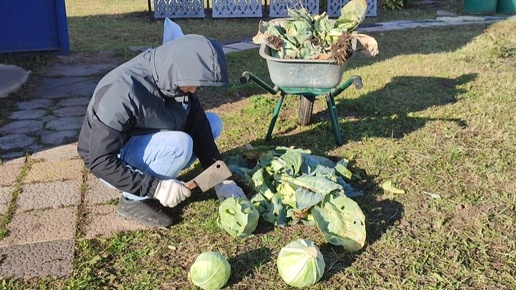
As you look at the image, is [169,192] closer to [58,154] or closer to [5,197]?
[5,197]

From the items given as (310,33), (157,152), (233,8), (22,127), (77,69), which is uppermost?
(310,33)

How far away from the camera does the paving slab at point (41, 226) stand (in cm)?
319

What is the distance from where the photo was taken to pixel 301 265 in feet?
8.79

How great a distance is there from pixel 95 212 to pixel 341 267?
162cm

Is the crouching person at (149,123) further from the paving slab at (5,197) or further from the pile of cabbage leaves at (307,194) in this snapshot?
the paving slab at (5,197)

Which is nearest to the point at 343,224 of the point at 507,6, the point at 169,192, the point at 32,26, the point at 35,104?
the point at 169,192

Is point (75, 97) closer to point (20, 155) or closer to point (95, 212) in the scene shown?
point (20, 155)

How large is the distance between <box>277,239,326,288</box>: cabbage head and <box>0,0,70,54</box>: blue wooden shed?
612 centimetres

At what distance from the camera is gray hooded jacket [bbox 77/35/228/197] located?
8.96 feet

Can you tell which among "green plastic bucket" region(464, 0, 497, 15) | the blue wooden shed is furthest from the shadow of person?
"green plastic bucket" region(464, 0, 497, 15)

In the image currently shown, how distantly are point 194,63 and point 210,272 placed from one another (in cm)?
103

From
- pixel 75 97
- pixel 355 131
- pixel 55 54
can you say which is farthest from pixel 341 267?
pixel 55 54

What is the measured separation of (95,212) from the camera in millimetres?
3506

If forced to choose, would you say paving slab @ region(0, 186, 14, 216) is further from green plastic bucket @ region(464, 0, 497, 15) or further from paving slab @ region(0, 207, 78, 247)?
green plastic bucket @ region(464, 0, 497, 15)
